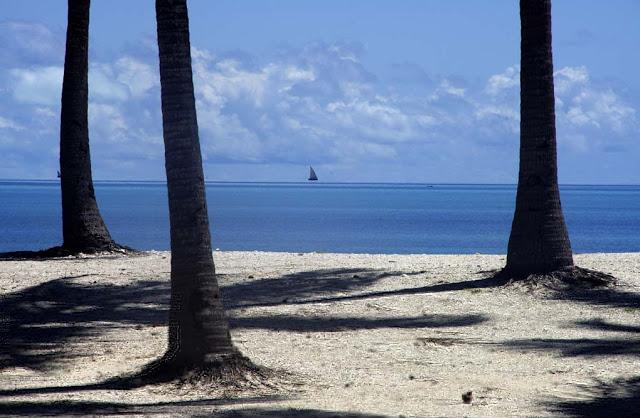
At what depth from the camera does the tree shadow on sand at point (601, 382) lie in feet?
27.9

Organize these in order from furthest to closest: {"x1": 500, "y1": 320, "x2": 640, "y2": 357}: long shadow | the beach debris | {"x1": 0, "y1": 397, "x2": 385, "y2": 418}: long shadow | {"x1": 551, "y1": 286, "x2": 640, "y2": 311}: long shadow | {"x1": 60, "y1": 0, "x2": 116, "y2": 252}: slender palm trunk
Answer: {"x1": 60, "y1": 0, "x2": 116, "y2": 252}: slender palm trunk
{"x1": 551, "y1": 286, "x2": 640, "y2": 311}: long shadow
{"x1": 500, "y1": 320, "x2": 640, "y2": 357}: long shadow
the beach debris
{"x1": 0, "y1": 397, "x2": 385, "y2": 418}: long shadow

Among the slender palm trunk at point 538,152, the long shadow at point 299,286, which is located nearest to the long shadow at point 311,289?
the long shadow at point 299,286

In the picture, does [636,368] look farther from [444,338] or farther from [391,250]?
[391,250]

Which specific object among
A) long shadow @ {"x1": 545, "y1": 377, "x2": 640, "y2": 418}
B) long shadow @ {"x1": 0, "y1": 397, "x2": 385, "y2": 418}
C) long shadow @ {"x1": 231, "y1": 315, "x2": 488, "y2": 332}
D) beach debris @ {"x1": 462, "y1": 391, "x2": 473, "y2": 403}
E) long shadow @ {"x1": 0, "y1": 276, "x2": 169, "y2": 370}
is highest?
long shadow @ {"x1": 0, "y1": 276, "x2": 169, "y2": 370}

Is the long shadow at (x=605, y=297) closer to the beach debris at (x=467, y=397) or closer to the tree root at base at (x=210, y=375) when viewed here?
the beach debris at (x=467, y=397)

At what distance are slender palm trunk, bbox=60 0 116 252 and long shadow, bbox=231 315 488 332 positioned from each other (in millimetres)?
8704

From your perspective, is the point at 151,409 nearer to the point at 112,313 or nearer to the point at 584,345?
the point at 584,345

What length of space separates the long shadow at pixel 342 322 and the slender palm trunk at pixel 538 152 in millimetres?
2550

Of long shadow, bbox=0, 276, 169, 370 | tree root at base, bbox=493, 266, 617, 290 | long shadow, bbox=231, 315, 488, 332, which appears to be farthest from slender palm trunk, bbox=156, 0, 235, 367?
tree root at base, bbox=493, 266, 617, 290

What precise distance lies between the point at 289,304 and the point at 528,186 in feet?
13.2

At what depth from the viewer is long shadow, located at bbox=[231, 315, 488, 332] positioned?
1279 cm

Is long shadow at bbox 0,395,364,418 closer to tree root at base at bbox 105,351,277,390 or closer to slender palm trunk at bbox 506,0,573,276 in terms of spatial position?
tree root at base at bbox 105,351,277,390

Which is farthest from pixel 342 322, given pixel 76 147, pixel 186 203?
pixel 76 147

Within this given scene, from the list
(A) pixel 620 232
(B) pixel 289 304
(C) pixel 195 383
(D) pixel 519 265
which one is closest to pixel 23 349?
(C) pixel 195 383
